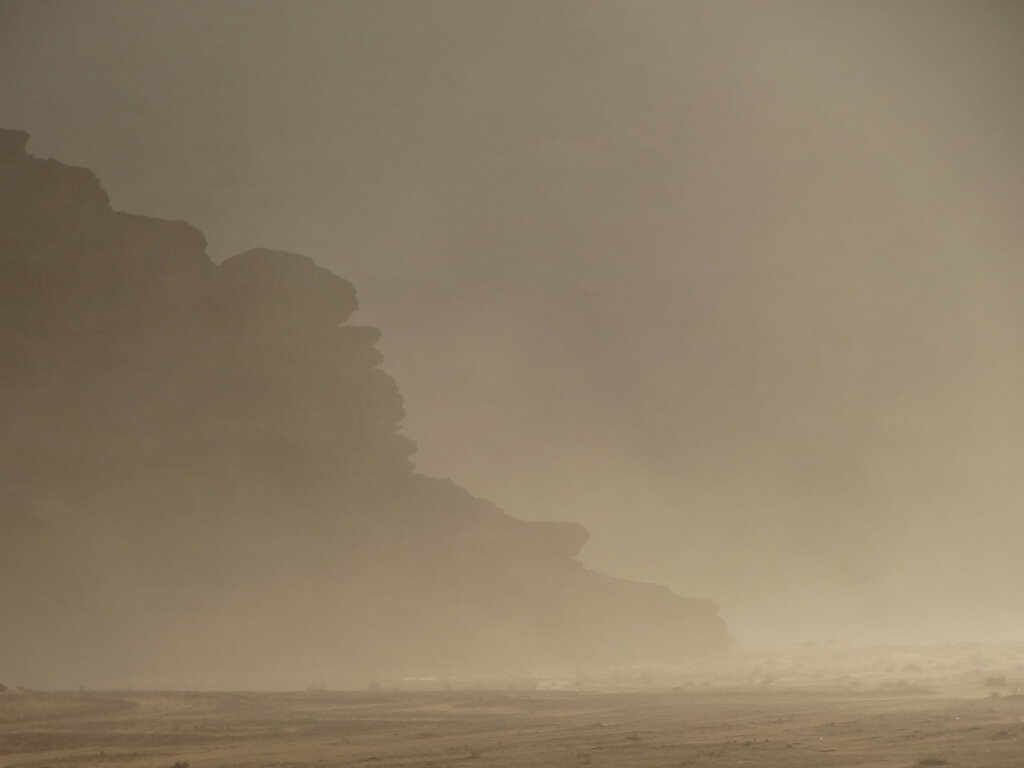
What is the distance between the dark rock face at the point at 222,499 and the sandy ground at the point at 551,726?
19384mm

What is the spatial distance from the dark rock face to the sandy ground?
63.6ft

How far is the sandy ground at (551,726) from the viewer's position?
1817cm

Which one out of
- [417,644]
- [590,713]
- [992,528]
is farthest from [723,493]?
[590,713]

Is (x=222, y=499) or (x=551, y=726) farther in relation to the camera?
(x=222, y=499)

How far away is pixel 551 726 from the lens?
82.1 feet

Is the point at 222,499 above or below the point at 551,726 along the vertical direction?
above

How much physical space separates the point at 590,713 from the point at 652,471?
90660mm

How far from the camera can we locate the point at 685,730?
75.4 ft

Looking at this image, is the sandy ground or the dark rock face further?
the dark rock face

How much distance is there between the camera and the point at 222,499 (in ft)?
190

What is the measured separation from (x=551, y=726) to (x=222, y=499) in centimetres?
3742

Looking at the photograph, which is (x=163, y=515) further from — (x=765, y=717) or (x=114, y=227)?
(x=765, y=717)

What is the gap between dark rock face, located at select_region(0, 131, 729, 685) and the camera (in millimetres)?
50500

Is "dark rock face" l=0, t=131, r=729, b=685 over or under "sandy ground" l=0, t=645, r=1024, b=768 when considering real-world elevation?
over
